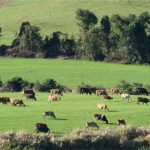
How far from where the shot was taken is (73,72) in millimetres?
83938

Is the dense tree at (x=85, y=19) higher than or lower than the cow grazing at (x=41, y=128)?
higher

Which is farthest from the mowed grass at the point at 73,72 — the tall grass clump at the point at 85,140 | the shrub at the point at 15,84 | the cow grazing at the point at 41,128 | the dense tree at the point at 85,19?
the tall grass clump at the point at 85,140

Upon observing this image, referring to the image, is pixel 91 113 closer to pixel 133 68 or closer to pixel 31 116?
pixel 31 116

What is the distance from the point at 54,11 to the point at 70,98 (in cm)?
6201

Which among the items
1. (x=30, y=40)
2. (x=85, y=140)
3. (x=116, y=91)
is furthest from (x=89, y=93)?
(x=30, y=40)

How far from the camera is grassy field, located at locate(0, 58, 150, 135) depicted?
48.9 m

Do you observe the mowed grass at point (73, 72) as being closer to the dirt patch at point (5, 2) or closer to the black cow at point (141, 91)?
the black cow at point (141, 91)

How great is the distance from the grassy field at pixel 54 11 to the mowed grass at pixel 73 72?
51.0 ft

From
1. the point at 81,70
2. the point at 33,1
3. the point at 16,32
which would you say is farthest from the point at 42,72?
the point at 33,1

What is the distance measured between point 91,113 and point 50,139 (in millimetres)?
11319

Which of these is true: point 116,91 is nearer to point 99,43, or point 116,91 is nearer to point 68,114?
point 68,114

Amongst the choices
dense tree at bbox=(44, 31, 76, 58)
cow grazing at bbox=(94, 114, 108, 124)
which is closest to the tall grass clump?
cow grazing at bbox=(94, 114, 108, 124)

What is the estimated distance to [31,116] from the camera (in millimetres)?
50906

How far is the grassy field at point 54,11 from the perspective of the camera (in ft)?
365
